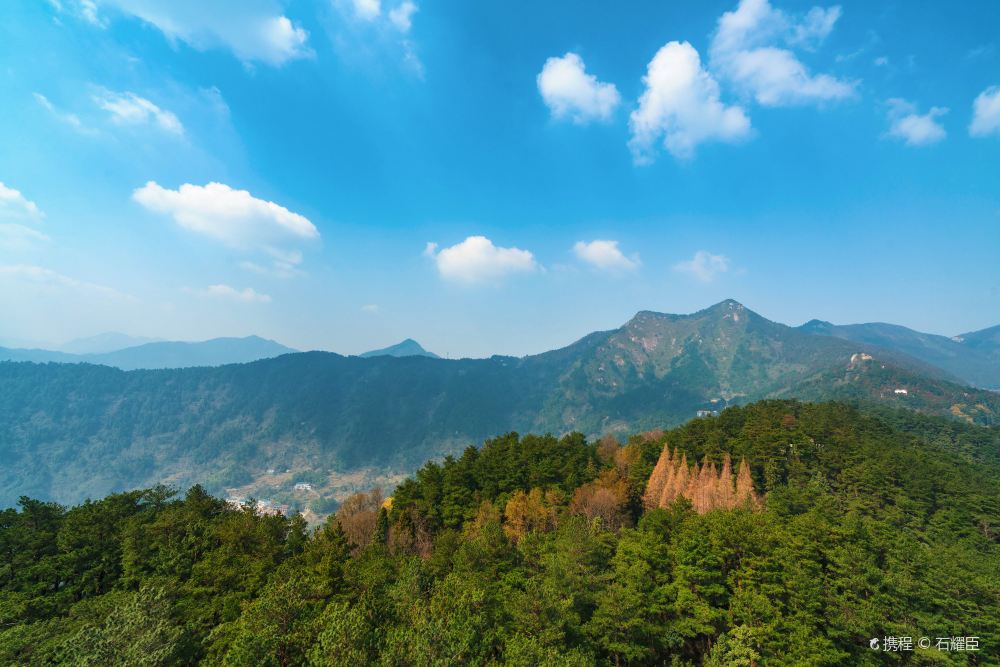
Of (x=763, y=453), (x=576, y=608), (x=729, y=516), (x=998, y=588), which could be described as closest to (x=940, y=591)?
(x=998, y=588)

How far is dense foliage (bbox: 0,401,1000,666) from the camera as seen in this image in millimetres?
22172

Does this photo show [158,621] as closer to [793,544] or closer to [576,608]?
[576,608]

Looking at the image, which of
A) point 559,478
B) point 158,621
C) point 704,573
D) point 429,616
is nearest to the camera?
point 158,621

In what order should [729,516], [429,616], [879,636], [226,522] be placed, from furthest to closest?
[226,522] → [729,516] → [879,636] → [429,616]

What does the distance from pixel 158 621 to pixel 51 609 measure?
17.7 meters

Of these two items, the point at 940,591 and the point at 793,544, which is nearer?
the point at 940,591

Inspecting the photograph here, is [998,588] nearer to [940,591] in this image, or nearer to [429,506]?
[940,591]

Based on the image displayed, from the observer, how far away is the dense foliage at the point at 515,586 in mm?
22172

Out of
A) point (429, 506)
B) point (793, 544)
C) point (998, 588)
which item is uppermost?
point (793, 544)

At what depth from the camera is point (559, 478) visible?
58188 millimetres

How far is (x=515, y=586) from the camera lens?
102 ft

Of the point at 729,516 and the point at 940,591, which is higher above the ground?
the point at 729,516

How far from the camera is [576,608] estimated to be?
28.3 m

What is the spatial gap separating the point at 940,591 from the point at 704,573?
15.2 meters
